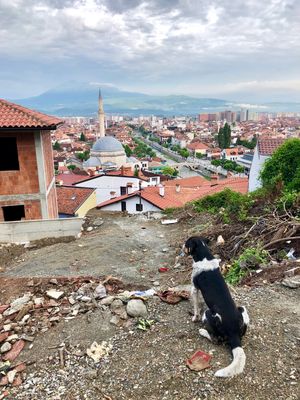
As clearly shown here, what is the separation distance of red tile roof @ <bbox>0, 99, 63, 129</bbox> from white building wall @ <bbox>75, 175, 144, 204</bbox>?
20.1 m

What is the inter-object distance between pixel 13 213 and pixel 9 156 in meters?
2.20

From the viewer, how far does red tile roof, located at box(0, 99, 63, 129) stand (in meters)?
10.6

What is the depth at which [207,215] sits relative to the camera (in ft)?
42.4

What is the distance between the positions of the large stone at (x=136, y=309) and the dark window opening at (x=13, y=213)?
8.84 meters

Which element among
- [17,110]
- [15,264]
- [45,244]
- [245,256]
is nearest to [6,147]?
[17,110]

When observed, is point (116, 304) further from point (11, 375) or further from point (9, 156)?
point (9, 156)

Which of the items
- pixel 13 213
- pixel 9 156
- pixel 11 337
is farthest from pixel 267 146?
pixel 11 337

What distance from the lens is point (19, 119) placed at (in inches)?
429

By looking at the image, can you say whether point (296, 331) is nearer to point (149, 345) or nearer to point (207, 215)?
point (149, 345)

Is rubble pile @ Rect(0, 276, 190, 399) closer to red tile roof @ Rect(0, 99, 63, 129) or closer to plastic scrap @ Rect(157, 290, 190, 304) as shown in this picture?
plastic scrap @ Rect(157, 290, 190, 304)

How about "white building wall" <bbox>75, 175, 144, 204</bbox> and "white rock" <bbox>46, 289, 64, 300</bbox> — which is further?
"white building wall" <bbox>75, 175, 144, 204</bbox>

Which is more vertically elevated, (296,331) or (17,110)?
(17,110)

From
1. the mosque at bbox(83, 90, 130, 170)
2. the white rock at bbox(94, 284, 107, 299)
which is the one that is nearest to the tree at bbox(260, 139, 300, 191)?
the white rock at bbox(94, 284, 107, 299)

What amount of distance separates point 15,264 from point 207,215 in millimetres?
7274
